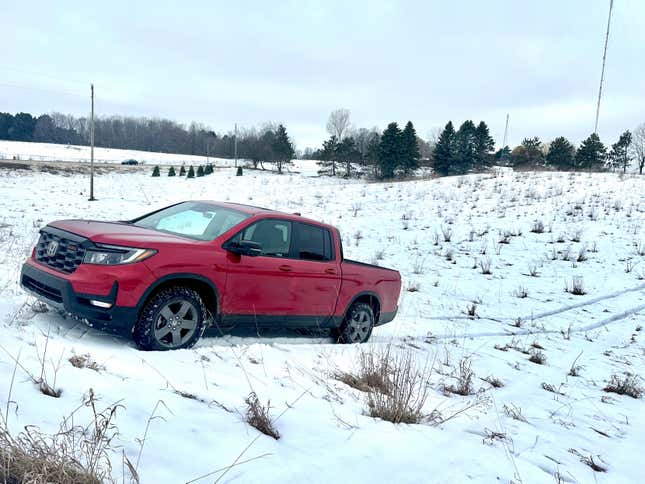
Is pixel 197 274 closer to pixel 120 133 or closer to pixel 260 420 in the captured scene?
pixel 260 420

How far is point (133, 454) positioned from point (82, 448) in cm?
30

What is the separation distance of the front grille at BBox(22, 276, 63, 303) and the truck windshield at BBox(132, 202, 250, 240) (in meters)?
1.33

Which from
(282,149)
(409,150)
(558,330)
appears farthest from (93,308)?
(282,149)

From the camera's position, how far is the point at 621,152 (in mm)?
68562

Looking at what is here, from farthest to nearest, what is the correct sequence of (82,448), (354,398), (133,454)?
(354,398) → (133,454) → (82,448)

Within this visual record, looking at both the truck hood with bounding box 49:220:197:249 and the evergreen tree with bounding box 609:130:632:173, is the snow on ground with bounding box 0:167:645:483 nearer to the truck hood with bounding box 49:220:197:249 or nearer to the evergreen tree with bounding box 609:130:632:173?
the truck hood with bounding box 49:220:197:249

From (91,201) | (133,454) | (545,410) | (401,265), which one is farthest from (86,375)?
(91,201)

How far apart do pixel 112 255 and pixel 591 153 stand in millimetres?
65714

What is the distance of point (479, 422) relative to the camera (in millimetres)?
4031

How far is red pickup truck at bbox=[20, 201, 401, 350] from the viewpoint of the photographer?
4.39 metres

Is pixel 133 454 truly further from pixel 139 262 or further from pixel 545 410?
pixel 545 410

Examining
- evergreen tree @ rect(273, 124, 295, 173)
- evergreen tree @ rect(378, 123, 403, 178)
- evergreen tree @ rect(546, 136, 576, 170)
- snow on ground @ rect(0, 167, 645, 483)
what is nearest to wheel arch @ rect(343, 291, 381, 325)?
snow on ground @ rect(0, 167, 645, 483)

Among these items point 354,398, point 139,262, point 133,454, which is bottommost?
point 354,398

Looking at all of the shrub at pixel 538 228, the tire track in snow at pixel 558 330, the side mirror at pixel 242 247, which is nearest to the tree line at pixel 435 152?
the shrub at pixel 538 228
